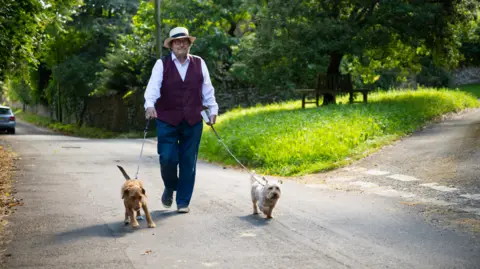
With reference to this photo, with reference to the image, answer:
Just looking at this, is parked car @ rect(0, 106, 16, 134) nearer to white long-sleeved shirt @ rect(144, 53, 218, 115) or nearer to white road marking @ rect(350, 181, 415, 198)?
white road marking @ rect(350, 181, 415, 198)

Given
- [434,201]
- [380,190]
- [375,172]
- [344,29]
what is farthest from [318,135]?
[344,29]

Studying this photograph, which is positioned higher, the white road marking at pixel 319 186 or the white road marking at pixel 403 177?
the white road marking at pixel 403 177

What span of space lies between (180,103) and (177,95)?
10cm

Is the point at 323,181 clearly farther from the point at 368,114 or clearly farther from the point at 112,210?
the point at 368,114

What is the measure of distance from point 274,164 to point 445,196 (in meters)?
5.58

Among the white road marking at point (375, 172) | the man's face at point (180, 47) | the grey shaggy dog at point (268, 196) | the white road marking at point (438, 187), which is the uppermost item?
the man's face at point (180, 47)

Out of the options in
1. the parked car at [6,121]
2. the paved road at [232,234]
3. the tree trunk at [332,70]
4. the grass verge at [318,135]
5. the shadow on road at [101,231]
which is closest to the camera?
the paved road at [232,234]

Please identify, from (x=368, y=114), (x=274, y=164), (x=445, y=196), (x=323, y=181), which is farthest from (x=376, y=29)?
(x=445, y=196)

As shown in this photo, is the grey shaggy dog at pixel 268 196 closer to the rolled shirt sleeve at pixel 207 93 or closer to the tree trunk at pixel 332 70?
the rolled shirt sleeve at pixel 207 93

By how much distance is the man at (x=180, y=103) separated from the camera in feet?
25.2

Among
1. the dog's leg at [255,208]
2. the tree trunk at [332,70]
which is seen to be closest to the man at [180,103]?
the dog's leg at [255,208]

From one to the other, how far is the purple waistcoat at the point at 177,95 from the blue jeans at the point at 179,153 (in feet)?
0.33

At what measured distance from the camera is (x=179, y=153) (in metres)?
8.00

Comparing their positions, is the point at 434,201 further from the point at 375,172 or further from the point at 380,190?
the point at 375,172
